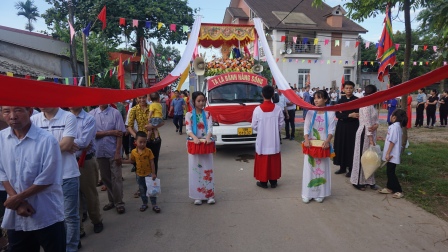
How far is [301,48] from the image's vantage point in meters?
26.6

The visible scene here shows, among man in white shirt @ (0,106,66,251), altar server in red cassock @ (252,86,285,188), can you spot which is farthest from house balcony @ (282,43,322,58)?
man in white shirt @ (0,106,66,251)

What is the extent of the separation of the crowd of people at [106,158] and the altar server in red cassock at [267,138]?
0.02 metres

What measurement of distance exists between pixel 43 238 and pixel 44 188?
42 centimetres

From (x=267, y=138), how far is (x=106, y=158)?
269cm

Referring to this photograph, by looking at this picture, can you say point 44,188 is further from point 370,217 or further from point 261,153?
point 370,217

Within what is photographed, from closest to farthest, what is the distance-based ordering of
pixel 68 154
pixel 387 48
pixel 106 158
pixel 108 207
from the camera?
pixel 68 154, pixel 106 158, pixel 108 207, pixel 387 48

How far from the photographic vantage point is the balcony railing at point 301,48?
2597cm

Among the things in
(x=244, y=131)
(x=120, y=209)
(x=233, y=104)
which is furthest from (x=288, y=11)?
(x=120, y=209)

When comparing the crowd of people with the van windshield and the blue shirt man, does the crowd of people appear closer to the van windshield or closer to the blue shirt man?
the van windshield

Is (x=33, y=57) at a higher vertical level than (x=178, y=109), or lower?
higher

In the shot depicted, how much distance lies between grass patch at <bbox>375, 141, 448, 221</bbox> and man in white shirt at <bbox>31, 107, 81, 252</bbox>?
477 centimetres

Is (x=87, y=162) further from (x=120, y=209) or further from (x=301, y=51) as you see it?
(x=301, y=51)

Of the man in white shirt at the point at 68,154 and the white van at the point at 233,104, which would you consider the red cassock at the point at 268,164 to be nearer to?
the white van at the point at 233,104

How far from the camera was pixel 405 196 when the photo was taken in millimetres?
4965
